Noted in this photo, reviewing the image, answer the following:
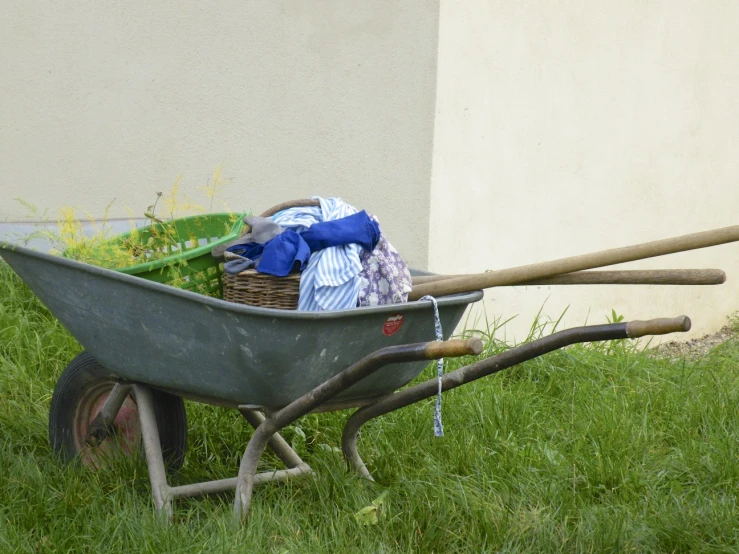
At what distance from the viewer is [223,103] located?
4414mm

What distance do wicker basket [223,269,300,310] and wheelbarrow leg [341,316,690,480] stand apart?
1.52 feet

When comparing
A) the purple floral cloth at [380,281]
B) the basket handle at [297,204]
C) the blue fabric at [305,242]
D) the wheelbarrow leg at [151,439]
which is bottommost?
the wheelbarrow leg at [151,439]

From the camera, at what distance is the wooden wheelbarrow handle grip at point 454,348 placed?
2094mm

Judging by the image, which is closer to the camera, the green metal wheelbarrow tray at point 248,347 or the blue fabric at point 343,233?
the green metal wheelbarrow tray at point 248,347

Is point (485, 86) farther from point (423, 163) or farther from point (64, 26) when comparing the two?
point (64, 26)

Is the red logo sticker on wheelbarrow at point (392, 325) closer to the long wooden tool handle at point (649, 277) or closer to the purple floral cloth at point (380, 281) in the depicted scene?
the purple floral cloth at point (380, 281)

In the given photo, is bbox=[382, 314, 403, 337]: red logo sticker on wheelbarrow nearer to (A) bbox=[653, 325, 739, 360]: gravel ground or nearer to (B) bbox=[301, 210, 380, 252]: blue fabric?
(B) bbox=[301, 210, 380, 252]: blue fabric

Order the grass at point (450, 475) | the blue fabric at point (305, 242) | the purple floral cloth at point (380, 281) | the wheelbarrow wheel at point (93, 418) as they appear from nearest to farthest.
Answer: the blue fabric at point (305, 242)
the purple floral cloth at point (380, 281)
the grass at point (450, 475)
the wheelbarrow wheel at point (93, 418)

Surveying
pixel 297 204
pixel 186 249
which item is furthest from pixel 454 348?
pixel 186 249

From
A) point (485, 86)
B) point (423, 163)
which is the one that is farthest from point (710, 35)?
point (423, 163)

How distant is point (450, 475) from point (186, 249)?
1.18 m

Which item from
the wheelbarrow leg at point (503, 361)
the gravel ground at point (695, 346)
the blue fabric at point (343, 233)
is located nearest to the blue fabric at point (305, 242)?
the blue fabric at point (343, 233)

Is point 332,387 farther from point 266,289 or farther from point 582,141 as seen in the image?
point 582,141

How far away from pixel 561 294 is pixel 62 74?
9.57ft
